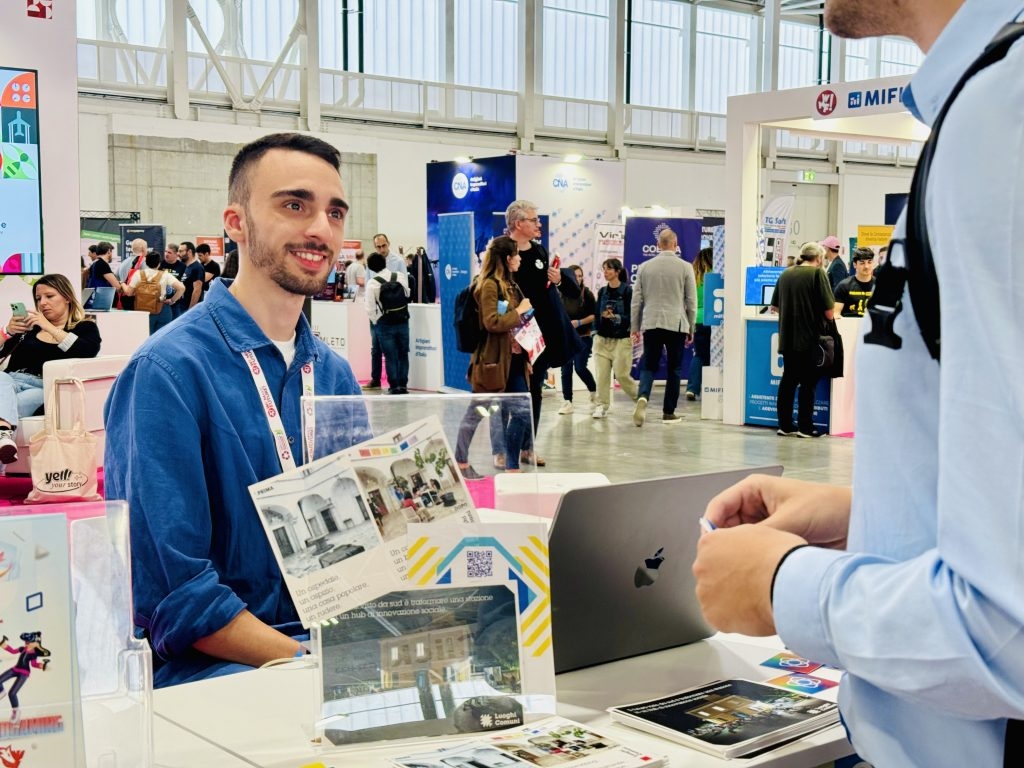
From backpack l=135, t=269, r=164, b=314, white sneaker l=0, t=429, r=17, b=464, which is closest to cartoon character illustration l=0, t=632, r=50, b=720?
white sneaker l=0, t=429, r=17, b=464

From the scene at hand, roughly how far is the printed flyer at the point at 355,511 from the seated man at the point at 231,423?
0.46 meters

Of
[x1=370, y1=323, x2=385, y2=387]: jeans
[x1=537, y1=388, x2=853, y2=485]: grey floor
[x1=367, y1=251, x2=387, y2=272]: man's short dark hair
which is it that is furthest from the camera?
[x1=370, y1=323, x2=385, y2=387]: jeans

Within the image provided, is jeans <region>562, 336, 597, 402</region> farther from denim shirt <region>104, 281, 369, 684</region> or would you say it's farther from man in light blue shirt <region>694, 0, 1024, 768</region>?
man in light blue shirt <region>694, 0, 1024, 768</region>

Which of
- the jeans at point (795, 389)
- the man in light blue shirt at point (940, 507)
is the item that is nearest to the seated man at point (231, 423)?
the man in light blue shirt at point (940, 507)

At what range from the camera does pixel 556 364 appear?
7.79m

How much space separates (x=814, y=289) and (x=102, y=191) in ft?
36.4

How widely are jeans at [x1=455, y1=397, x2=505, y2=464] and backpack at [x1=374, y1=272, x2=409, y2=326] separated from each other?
10596 mm

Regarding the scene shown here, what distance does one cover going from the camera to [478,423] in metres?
1.68

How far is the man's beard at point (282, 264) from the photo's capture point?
7.21 ft

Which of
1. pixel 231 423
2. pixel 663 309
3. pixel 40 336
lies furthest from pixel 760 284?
pixel 231 423

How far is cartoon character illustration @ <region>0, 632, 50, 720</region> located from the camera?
113cm

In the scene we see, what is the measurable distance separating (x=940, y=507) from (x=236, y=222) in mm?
1702

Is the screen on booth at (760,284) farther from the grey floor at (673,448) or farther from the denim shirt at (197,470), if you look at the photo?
the denim shirt at (197,470)

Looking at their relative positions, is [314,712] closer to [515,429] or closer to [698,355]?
[515,429]
